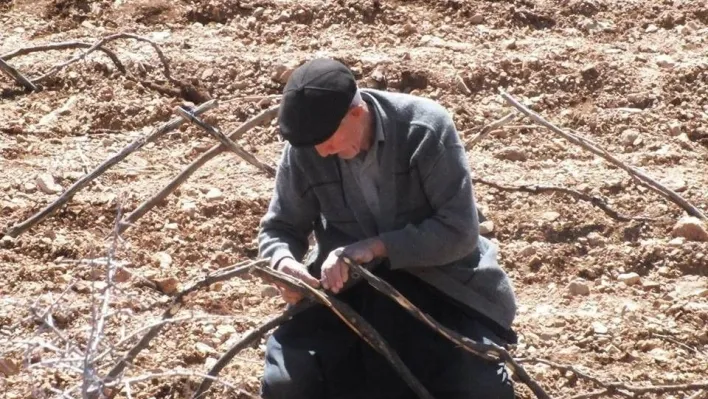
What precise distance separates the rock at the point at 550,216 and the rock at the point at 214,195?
115 centimetres

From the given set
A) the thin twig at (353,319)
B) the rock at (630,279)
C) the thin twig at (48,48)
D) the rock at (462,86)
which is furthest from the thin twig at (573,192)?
the thin twig at (48,48)

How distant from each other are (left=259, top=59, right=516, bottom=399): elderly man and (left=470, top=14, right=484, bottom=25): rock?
254cm

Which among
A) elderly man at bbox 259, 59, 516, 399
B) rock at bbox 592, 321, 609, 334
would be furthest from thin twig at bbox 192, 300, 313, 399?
rock at bbox 592, 321, 609, 334

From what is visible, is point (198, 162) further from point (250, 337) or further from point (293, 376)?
point (293, 376)

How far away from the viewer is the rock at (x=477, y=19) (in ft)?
20.7

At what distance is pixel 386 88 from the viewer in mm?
5836

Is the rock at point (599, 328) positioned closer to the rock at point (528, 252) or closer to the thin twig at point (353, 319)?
the rock at point (528, 252)

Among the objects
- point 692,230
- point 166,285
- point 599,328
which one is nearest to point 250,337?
point 166,285

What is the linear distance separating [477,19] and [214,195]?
1.73 meters

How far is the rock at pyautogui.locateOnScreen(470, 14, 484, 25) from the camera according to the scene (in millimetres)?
6320

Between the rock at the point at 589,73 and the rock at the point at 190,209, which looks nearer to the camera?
the rock at the point at 190,209

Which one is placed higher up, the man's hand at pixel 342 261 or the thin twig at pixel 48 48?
the man's hand at pixel 342 261

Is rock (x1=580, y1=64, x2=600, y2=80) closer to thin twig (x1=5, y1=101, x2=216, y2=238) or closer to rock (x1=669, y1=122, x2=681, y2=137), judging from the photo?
rock (x1=669, y1=122, x2=681, y2=137)

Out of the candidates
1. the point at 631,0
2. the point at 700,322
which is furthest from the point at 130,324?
the point at 631,0
